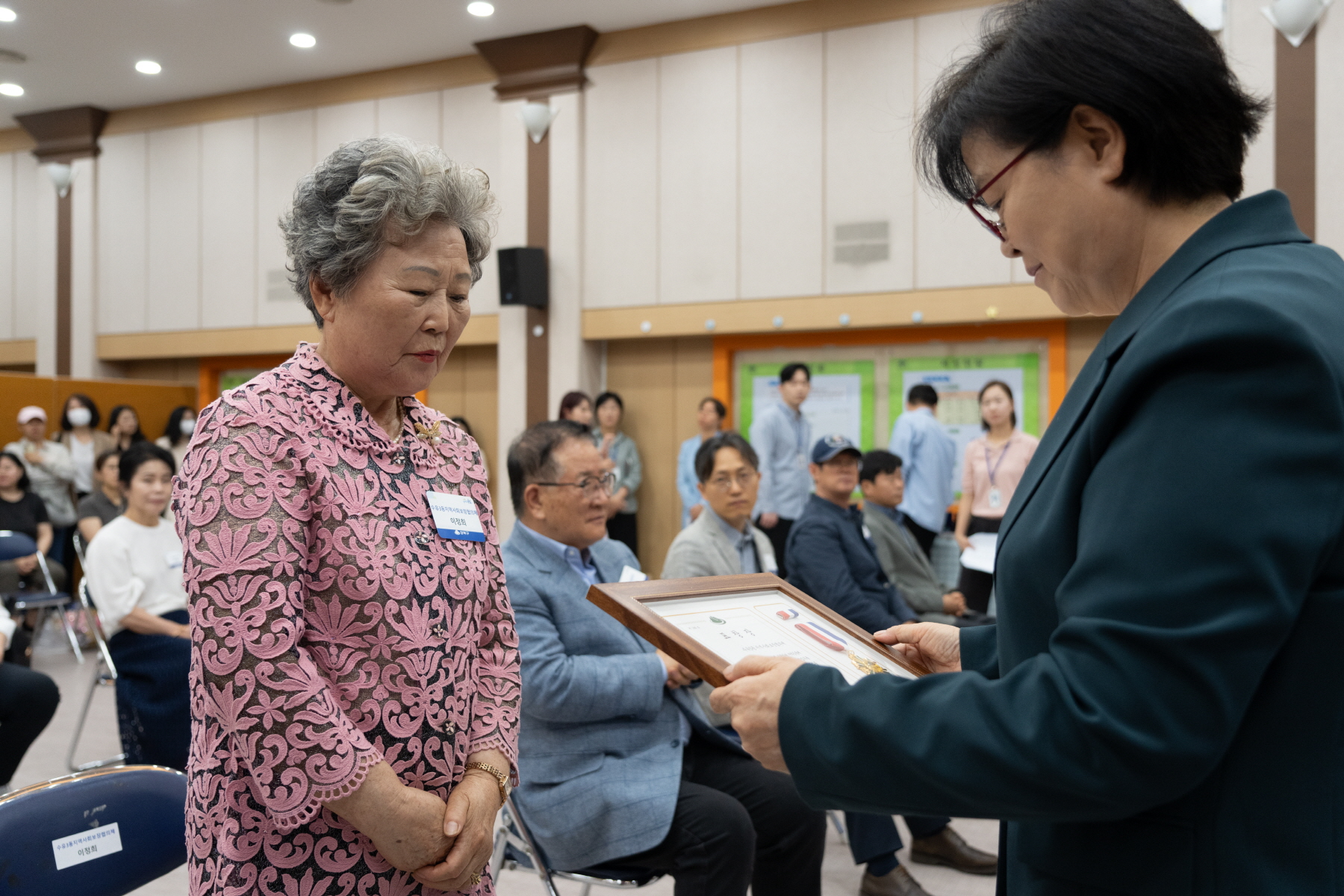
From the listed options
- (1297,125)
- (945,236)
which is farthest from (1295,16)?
(945,236)

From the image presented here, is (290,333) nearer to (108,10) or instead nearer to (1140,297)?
(108,10)

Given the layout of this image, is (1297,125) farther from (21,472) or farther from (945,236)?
(21,472)

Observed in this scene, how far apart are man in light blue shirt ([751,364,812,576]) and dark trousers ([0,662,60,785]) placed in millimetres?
4402

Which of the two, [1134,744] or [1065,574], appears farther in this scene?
[1065,574]

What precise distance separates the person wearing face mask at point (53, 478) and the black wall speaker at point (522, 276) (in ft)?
12.2

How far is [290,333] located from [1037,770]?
373 inches

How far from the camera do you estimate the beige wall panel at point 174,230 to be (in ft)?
32.1

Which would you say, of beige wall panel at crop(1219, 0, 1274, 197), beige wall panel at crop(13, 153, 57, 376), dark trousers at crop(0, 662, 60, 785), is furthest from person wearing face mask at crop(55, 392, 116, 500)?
beige wall panel at crop(1219, 0, 1274, 197)

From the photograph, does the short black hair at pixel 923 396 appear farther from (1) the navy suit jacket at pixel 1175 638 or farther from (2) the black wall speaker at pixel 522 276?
(1) the navy suit jacket at pixel 1175 638

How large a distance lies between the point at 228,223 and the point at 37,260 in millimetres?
2744

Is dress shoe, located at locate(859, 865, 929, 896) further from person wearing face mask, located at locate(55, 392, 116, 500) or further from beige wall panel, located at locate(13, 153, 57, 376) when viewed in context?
beige wall panel, located at locate(13, 153, 57, 376)

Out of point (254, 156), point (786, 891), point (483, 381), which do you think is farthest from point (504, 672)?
point (254, 156)

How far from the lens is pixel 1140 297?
0.88 m

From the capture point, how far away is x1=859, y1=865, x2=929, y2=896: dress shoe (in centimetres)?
313
